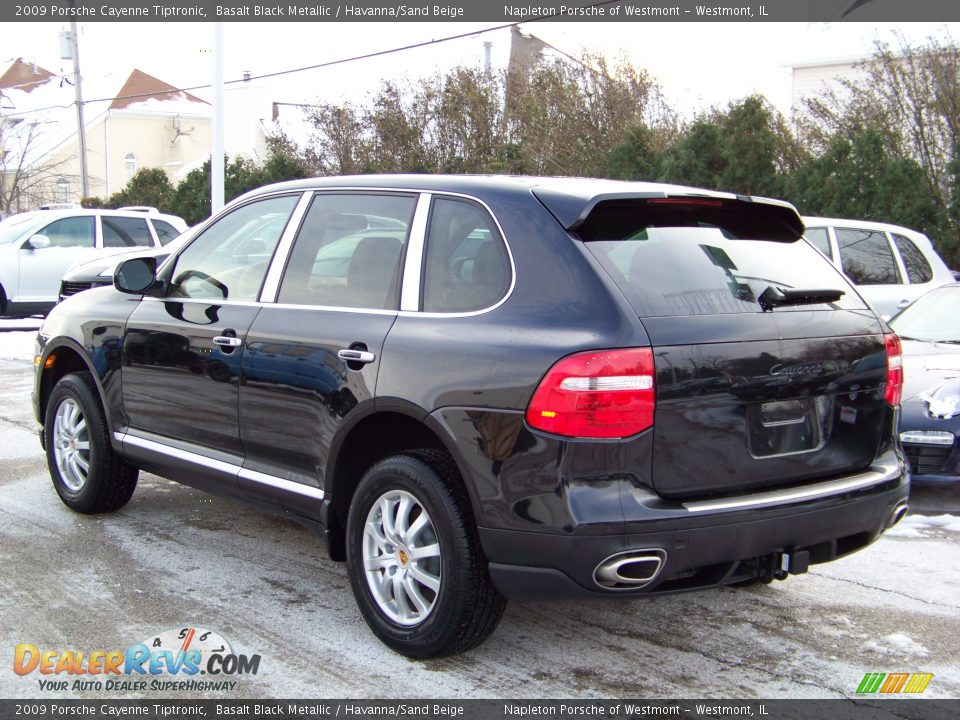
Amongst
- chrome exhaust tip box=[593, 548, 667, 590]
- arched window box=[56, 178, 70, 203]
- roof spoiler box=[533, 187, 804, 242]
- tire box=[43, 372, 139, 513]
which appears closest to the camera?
chrome exhaust tip box=[593, 548, 667, 590]

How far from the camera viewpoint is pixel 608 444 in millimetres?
3371

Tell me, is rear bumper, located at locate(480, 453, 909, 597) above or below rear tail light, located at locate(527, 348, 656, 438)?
below

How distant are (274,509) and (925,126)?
49.2ft

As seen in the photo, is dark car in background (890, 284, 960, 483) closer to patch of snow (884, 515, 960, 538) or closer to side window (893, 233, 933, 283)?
patch of snow (884, 515, 960, 538)

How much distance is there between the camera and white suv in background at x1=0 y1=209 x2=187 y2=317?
16250 millimetres

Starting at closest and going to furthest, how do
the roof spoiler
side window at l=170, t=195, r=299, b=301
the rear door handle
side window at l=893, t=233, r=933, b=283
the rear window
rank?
1. the rear window
2. the roof spoiler
3. the rear door handle
4. side window at l=170, t=195, r=299, b=301
5. side window at l=893, t=233, r=933, b=283

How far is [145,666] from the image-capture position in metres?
3.92

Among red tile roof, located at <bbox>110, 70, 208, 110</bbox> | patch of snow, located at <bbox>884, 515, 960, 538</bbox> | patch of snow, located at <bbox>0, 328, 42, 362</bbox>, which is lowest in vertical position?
patch of snow, located at <bbox>884, 515, 960, 538</bbox>

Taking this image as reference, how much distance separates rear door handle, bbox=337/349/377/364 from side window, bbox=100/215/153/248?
45.3ft

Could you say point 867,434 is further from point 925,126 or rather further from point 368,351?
point 925,126

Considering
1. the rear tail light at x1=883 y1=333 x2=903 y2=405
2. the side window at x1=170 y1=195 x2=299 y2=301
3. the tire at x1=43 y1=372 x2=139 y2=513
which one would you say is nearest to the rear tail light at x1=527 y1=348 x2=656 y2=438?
the rear tail light at x1=883 y1=333 x2=903 y2=405

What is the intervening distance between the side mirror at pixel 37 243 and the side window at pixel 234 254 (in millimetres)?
12125

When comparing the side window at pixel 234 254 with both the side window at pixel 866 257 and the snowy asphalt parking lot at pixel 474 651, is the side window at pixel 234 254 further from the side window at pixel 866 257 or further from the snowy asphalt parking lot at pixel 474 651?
the side window at pixel 866 257
